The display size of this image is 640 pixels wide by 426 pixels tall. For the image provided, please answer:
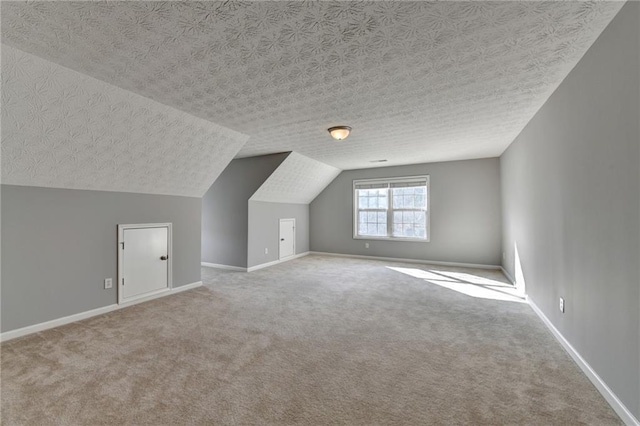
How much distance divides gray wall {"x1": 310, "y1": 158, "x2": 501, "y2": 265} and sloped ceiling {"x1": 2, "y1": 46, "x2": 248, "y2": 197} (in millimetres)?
4413

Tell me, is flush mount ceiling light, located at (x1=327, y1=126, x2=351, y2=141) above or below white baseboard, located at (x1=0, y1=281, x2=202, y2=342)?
above

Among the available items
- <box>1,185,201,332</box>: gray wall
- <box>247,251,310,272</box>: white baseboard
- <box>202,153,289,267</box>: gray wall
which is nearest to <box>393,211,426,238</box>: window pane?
<box>247,251,310,272</box>: white baseboard

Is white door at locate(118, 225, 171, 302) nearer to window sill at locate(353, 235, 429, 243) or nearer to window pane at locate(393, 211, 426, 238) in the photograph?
window sill at locate(353, 235, 429, 243)

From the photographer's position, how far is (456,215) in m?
6.09

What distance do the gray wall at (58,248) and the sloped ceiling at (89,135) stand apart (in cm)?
18

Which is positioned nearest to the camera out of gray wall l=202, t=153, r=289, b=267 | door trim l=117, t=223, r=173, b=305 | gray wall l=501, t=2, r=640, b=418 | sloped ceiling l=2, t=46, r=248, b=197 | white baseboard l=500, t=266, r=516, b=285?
gray wall l=501, t=2, r=640, b=418

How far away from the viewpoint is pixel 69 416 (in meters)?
1.59

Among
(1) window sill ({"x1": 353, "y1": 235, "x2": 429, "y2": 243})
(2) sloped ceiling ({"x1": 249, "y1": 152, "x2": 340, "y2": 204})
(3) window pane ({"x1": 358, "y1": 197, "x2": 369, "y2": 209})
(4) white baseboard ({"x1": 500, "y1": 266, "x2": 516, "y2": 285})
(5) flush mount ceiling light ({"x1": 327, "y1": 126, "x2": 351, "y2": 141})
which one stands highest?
(5) flush mount ceiling light ({"x1": 327, "y1": 126, "x2": 351, "y2": 141})

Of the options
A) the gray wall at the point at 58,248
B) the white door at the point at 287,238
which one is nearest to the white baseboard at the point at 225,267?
the white door at the point at 287,238

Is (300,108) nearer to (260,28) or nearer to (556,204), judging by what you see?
(260,28)

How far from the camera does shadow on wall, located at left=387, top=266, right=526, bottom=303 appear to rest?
12.7 feet

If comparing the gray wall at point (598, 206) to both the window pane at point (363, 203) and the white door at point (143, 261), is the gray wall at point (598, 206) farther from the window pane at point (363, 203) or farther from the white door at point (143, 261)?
the white door at point (143, 261)

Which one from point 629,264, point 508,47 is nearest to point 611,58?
point 508,47

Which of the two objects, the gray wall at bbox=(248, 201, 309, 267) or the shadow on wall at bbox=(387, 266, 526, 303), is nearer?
the shadow on wall at bbox=(387, 266, 526, 303)
